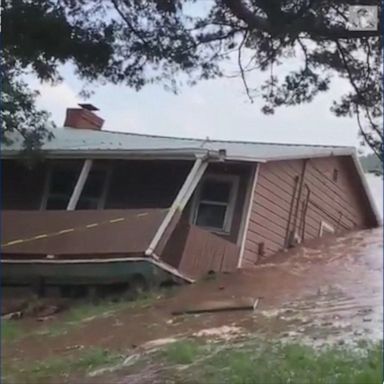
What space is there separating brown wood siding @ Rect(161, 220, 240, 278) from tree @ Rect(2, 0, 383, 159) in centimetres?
444

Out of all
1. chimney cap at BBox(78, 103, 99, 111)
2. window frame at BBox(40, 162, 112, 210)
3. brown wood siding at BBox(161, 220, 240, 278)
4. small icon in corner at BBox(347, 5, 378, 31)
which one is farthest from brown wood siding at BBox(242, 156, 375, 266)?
small icon in corner at BBox(347, 5, 378, 31)

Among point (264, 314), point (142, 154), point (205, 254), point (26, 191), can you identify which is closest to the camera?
point (264, 314)

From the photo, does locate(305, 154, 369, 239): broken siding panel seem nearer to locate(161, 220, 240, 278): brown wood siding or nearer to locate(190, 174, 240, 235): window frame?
locate(190, 174, 240, 235): window frame

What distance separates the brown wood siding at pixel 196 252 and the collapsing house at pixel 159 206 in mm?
13

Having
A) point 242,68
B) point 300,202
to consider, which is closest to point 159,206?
Result: point 300,202

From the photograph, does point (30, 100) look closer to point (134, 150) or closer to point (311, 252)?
point (134, 150)

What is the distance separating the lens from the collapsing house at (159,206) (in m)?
8.49

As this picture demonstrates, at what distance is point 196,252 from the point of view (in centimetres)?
889

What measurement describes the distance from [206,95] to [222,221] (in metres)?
5.74


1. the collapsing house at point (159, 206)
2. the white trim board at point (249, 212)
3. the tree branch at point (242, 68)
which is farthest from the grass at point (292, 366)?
the white trim board at point (249, 212)

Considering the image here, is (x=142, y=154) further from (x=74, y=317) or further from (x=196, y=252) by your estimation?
(x=74, y=317)

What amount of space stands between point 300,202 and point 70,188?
3.30m

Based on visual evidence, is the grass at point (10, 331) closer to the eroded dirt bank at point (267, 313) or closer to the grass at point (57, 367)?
the eroded dirt bank at point (267, 313)

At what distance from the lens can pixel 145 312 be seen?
7555 millimetres
